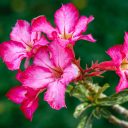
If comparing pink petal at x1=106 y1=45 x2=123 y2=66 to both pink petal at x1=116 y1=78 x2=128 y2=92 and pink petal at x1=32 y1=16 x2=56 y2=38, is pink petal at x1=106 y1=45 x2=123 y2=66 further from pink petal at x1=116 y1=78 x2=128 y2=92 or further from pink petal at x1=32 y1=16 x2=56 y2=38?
pink petal at x1=32 y1=16 x2=56 y2=38

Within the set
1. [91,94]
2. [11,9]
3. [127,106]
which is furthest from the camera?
[11,9]

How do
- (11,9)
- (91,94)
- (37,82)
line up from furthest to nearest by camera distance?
(11,9) < (91,94) < (37,82)

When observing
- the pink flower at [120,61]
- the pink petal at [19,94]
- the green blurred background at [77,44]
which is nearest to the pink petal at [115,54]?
the pink flower at [120,61]

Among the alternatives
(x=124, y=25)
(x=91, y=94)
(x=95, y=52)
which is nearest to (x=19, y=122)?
(x=95, y=52)

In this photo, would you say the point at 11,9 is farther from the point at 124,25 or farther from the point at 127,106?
the point at 127,106

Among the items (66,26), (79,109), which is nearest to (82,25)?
(66,26)

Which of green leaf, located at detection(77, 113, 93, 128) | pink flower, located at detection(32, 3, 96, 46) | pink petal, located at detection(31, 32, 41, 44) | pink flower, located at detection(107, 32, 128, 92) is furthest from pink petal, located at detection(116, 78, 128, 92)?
green leaf, located at detection(77, 113, 93, 128)

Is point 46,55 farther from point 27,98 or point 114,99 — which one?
point 114,99

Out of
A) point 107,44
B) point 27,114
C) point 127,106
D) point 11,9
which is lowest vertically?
point 127,106
